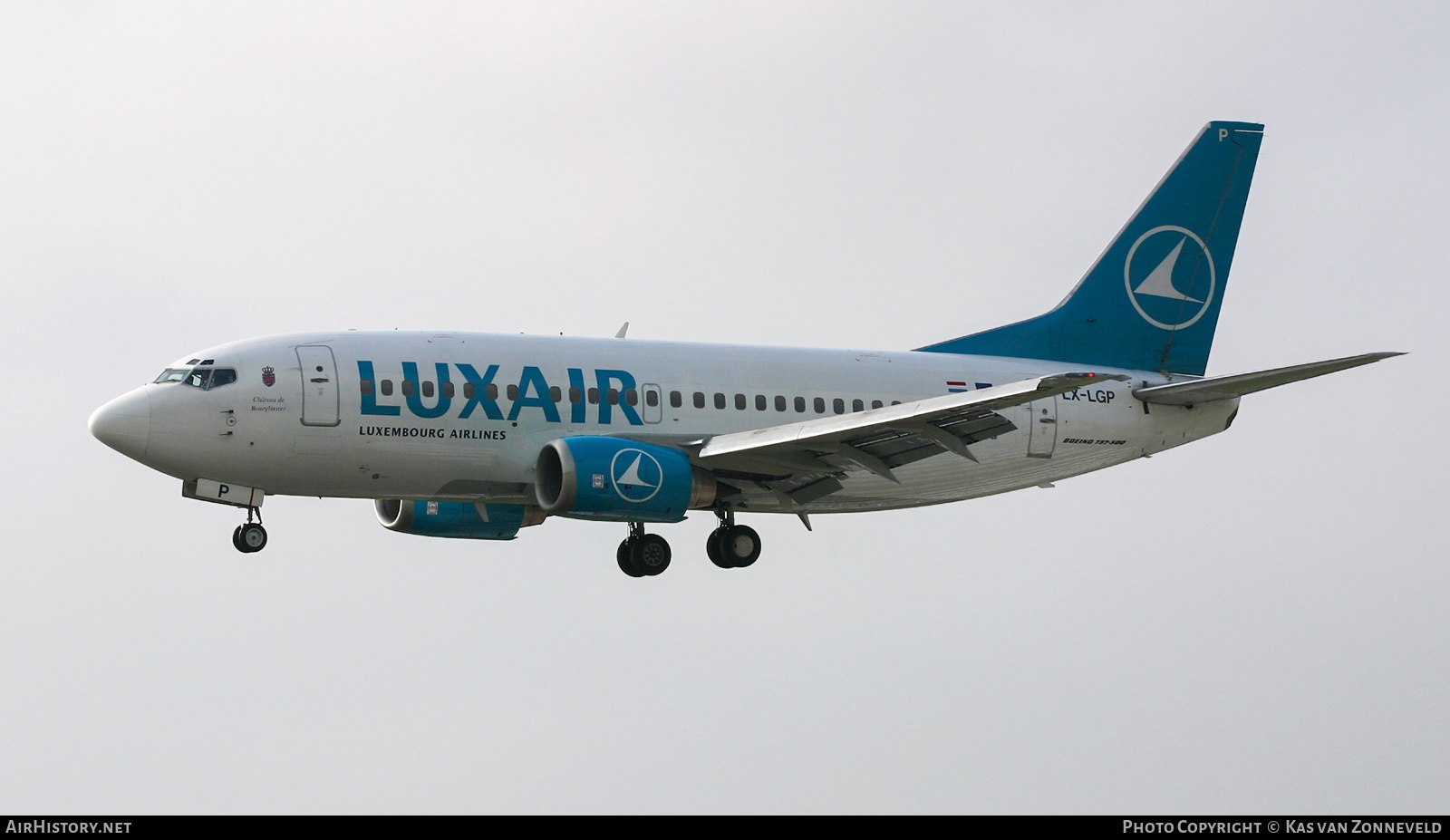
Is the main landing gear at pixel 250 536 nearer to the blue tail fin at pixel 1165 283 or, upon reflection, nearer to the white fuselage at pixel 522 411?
the white fuselage at pixel 522 411

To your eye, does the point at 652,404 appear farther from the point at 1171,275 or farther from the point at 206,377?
the point at 1171,275

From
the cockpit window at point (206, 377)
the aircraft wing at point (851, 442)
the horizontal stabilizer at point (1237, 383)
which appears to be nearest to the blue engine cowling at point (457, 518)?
the aircraft wing at point (851, 442)

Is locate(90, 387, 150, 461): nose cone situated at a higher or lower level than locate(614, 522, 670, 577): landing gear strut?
higher

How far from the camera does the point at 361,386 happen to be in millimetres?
36281

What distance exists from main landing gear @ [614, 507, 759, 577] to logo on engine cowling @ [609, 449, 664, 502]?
3.59 meters

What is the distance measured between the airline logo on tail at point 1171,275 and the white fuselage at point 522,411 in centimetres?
317

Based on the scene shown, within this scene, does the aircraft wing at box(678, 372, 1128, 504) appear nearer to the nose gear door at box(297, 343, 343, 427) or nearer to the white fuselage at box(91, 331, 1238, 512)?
the white fuselage at box(91, 331, 1238, 512)

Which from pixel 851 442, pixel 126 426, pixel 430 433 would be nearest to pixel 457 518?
pixel 430 433

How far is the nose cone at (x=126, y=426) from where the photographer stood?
116 feet

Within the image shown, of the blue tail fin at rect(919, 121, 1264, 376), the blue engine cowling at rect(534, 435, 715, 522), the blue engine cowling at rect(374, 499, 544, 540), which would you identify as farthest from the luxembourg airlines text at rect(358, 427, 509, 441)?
the blue tail fin at rect(919, 121, 1264, 376)

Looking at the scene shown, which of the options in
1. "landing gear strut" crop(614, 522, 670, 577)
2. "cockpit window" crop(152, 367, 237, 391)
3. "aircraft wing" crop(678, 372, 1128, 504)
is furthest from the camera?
"landing gear strut" crop(614, 522, 670, 577)

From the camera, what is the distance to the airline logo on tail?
1764 inches
